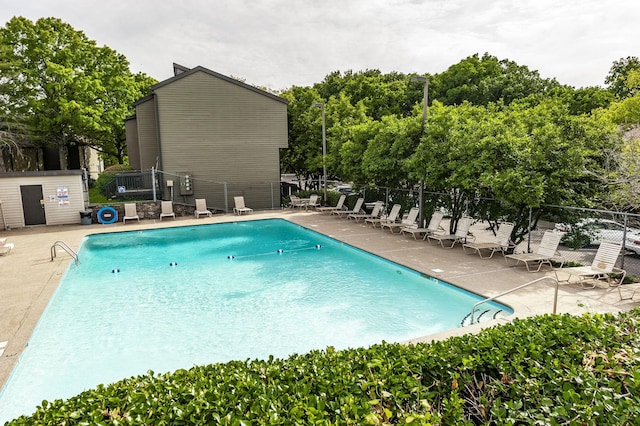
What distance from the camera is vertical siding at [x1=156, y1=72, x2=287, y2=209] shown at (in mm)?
20484

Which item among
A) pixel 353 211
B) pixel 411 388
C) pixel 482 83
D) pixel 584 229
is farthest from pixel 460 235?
pixel 482 83

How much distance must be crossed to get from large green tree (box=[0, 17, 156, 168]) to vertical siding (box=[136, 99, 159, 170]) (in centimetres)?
464

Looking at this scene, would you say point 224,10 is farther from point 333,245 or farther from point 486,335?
point 486,335

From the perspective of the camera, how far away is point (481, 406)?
2959mm

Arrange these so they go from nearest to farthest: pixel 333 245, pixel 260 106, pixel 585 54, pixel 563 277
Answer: pixel 563 277
pixel 333 245
pixel 585 54
pixel 260 106

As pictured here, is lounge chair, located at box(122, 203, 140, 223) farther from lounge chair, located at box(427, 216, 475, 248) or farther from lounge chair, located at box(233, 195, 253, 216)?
lounge chair, located at box(427, 216, 475, 248)

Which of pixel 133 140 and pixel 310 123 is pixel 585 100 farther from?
pixel 133 140

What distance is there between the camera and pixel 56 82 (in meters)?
24.2

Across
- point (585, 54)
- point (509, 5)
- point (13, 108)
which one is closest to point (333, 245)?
point (509, 5)

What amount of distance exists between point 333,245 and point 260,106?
1091 centimetres

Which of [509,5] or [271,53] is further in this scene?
[271,53]

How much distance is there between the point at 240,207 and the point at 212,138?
3949 millimetres

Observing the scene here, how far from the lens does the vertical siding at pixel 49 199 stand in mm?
16453

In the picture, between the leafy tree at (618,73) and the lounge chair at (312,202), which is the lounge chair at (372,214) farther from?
the leafy tree at (618,73)
